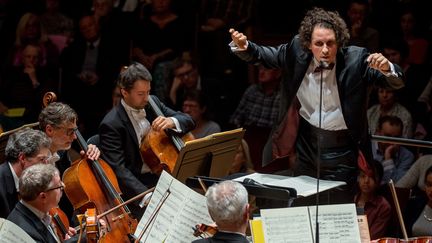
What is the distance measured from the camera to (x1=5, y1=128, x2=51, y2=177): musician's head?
5.16 meters

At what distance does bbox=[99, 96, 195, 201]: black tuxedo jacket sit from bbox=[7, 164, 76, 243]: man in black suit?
1195mm

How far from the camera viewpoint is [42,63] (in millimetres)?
8930

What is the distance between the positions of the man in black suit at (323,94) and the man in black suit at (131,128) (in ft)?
2.37

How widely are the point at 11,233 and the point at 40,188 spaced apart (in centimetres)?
39

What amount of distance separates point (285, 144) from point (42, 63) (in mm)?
3995

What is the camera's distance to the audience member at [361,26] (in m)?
8.31

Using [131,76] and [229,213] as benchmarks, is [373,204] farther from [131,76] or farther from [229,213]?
[229,213]

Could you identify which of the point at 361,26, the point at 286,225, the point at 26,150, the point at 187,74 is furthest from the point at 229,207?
the point at 361,26

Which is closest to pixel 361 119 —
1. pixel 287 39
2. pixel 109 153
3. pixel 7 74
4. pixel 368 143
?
pixel 368 143

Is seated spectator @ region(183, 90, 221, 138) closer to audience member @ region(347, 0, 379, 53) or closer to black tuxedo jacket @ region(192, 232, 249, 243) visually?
audience member @ region(347, 0, 379, 53)

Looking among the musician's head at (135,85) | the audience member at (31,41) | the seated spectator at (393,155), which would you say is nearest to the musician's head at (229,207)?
the musician's head at (135,85)

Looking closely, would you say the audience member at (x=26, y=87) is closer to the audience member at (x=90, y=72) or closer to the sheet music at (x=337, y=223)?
the audience member at (x=90, y=72)

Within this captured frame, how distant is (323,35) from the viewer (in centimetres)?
527

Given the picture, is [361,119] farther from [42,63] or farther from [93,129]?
[42,63]
